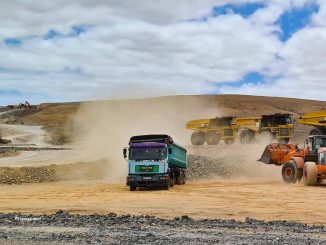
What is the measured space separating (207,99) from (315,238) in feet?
420

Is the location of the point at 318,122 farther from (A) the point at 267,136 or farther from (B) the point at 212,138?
(B) the point at 212,138

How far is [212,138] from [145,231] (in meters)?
43.2

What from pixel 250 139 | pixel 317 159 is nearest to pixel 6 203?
pixel 317 159

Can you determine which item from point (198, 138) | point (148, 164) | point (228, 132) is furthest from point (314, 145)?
point (198, 138)

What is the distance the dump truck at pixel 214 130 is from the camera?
5628 centimetres

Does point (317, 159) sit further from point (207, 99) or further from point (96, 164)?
point (207, 99)

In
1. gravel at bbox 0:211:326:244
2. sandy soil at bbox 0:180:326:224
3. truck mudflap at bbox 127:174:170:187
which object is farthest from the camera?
truck mudflap at bbox 127:174:170:187

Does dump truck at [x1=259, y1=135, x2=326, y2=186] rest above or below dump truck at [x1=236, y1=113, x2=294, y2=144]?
below

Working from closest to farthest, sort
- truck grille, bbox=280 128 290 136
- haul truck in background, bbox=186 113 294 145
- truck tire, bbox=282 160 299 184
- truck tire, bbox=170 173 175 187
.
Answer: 1. truck tire, bbox=170 173 175 187
2. truck tire, bbox=282 160 299 184
3. truck grille, bbox=280 128 290 136
4. haul truck in background, bbox=186 113 294 145

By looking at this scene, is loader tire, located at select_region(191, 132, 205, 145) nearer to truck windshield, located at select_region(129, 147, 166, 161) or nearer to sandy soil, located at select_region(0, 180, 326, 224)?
sandy soil, located at select_region(0, 180, 326, 224)

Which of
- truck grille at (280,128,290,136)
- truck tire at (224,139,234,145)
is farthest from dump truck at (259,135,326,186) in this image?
truck tire at (224,139,234,145)

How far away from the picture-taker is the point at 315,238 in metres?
14.1

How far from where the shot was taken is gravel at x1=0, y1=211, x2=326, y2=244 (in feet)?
44.8

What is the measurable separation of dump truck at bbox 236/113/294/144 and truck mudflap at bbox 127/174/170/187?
76.8 feet
